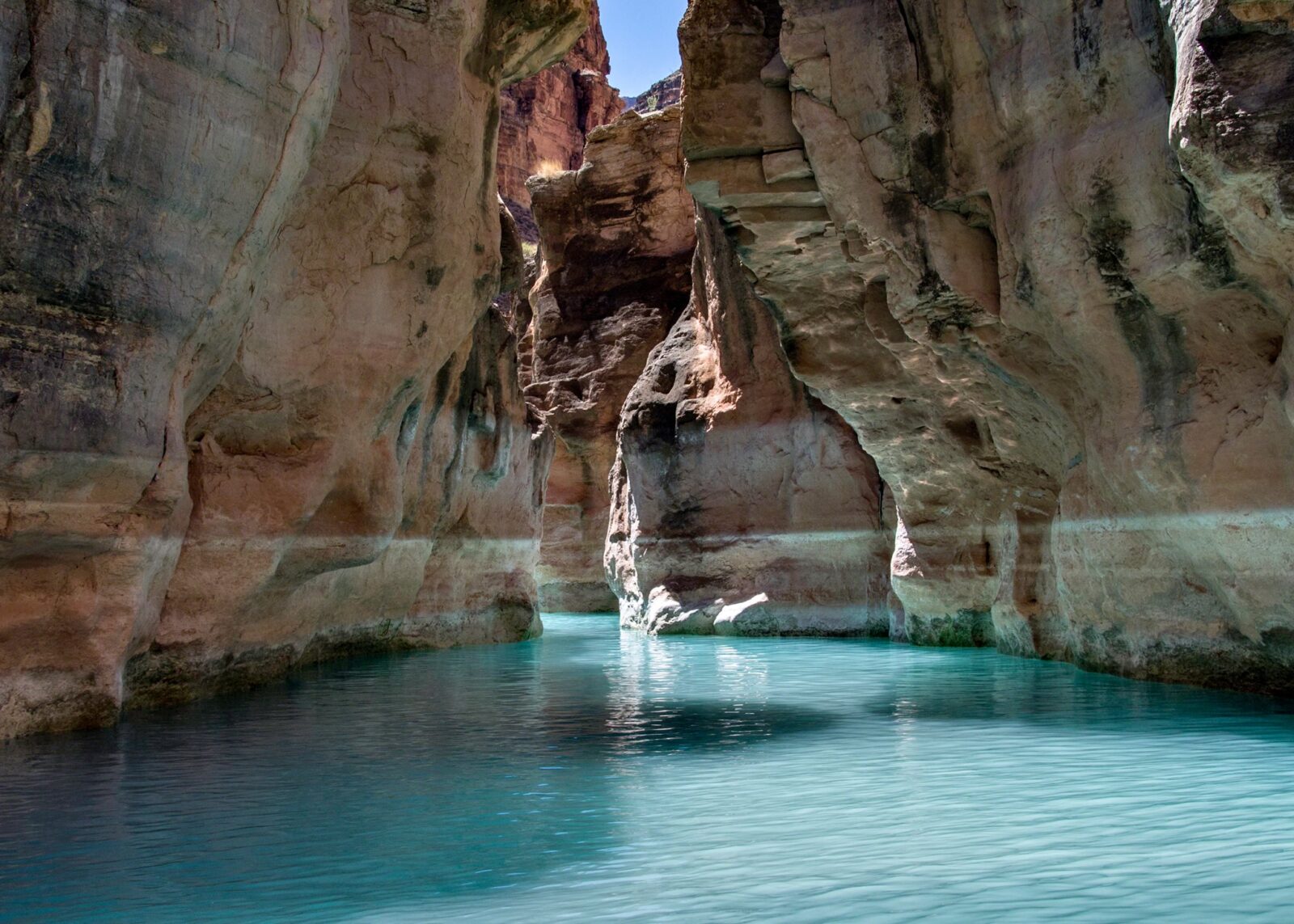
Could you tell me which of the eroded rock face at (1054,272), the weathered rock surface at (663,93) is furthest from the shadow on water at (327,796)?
the weathered rock surface at (663,93)

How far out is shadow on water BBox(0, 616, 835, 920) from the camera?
3.85 m

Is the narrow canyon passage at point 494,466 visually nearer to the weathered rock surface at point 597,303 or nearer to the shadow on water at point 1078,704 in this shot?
the shadow on water at point 1078,704

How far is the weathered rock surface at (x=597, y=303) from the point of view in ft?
82.1

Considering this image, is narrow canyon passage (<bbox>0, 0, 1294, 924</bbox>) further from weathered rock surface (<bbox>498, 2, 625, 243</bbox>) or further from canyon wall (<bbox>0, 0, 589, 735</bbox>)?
weathered rock surface (<bbox>498, 2, 625, 243</bbox>)

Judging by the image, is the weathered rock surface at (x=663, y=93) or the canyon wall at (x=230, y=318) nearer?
the canyon wall at (x=230, y=318)

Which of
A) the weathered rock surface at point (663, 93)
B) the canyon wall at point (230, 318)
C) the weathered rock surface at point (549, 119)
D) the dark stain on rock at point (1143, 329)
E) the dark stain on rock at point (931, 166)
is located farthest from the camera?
the weathered rock surface at point (663, 93)

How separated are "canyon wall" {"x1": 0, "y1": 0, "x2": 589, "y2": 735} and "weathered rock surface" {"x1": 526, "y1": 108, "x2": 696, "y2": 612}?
11427mm

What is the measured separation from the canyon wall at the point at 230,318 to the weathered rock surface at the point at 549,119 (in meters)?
34.8

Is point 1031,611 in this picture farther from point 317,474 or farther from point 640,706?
point 317,474

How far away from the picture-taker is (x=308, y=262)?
9.62 metres

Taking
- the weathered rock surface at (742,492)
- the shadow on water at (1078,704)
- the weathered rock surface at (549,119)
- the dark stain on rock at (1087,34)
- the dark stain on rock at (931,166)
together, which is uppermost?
the weathered rock surface at (549,119)

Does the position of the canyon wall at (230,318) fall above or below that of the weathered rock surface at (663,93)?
below

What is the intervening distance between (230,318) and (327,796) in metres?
3.91

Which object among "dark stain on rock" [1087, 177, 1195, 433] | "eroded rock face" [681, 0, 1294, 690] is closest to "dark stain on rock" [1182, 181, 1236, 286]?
"eroded rock face" [681, 0, 1294, 690]
